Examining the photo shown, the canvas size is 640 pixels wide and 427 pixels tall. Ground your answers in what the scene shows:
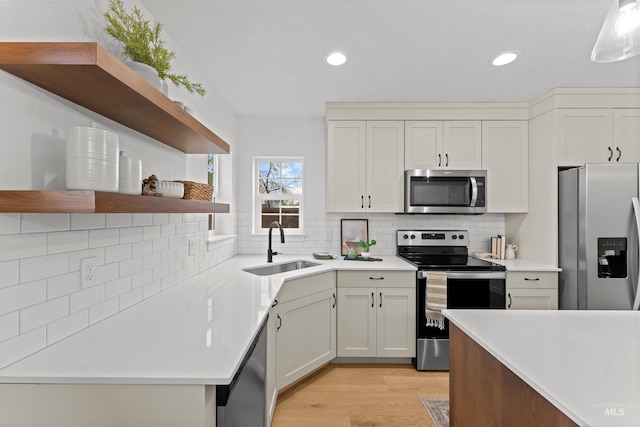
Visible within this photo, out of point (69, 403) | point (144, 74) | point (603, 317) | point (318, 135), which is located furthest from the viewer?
point (318, 135)

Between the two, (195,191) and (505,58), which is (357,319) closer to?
(195,191)

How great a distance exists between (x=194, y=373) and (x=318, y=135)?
9.69 ft

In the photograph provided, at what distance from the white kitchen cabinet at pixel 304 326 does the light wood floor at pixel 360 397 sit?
0.13m

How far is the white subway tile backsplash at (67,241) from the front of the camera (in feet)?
3.51

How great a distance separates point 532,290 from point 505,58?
1897mm

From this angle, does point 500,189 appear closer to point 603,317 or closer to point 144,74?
point 603,317

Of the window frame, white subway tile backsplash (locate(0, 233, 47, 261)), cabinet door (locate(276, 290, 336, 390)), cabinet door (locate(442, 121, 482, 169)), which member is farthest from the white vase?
cabinet door (locate(442, 121, 482, 169))

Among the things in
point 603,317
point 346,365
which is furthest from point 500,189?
point 346,365

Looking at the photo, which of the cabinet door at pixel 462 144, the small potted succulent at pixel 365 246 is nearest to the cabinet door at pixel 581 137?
the cabinet door at pixel 462 144

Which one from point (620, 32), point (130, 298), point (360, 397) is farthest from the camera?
point (360, 397)

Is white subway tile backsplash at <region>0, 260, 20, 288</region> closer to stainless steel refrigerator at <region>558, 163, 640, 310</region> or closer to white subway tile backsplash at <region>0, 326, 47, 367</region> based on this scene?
white subway tile backsplash at <region>0, 326, 47, 367</region>

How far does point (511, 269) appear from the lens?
2709 millimetres

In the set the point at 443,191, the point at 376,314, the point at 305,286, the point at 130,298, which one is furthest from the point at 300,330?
the point at 443,191

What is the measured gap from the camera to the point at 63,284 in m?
1.13
